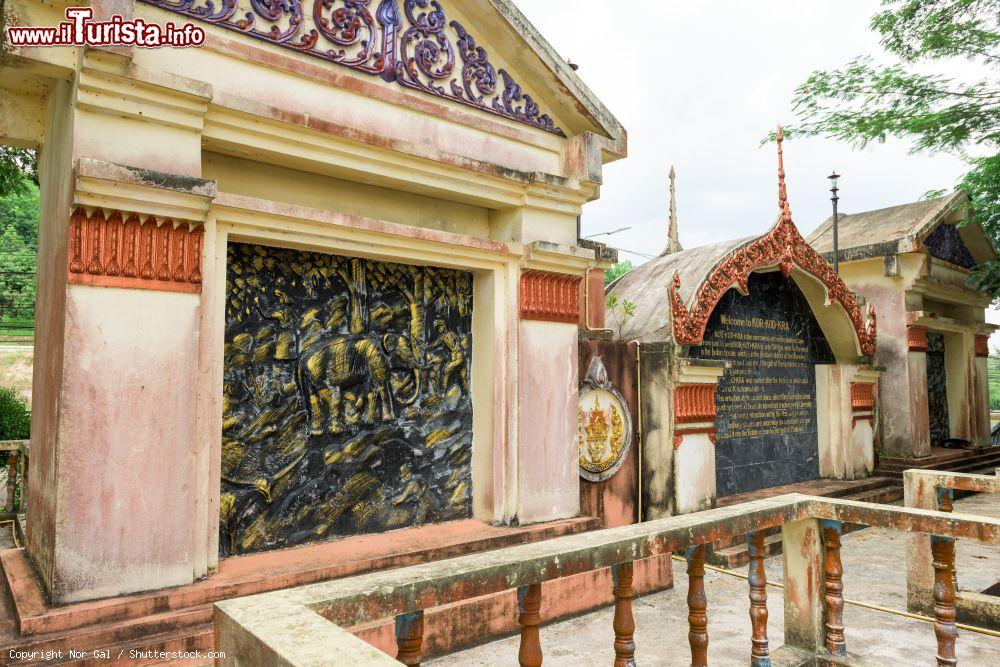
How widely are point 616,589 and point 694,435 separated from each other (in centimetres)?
489

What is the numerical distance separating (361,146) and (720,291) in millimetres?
4744

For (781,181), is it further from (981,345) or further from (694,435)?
(981,345)

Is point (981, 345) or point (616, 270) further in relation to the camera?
point (616, 270)

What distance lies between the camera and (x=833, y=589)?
323 cm

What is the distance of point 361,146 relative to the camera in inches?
176

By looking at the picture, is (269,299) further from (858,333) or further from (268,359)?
(858,333)

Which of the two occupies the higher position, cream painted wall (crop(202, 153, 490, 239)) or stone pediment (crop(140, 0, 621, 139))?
stone pediment (crop(140, 0, 621, 139))

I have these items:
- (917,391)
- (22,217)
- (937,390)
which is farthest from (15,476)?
(22,217)

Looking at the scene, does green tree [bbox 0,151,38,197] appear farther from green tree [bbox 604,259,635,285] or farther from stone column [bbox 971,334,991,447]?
green tree [bbox 604,259,635,285]

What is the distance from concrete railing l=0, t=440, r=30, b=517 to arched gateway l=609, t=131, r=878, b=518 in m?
7.11

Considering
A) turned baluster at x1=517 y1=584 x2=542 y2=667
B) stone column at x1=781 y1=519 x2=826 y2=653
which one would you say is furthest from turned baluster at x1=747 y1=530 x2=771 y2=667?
turned baluster at x1=517 y1=584 x2=542 y2=667

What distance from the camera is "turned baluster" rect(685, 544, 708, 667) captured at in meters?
2.68

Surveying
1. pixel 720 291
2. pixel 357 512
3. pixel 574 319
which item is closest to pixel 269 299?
pixel 357 512

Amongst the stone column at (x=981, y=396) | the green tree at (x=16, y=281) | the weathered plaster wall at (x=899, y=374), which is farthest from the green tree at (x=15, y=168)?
the green tree at (x=16, y=281)
